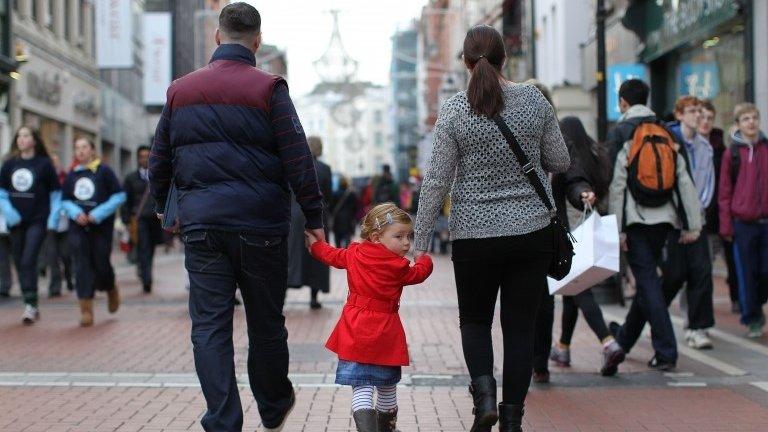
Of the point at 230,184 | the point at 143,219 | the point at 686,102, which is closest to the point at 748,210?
the point at 686,102

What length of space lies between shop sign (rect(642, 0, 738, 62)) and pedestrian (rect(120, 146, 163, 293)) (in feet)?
26.5

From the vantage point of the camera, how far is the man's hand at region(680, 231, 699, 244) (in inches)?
324

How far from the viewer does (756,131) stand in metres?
9.96

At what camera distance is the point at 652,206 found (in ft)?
26.8

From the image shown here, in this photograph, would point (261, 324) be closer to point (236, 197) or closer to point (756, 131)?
point (236, 197)

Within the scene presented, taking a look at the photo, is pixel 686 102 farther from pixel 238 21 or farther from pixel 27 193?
pixel 27 193

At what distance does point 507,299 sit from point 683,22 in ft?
50.3

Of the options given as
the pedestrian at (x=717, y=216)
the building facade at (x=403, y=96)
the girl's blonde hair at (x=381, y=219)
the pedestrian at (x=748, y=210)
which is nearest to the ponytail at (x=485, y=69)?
the girl's blonde hair at (x=381, y=219)

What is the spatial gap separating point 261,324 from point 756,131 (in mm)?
5825

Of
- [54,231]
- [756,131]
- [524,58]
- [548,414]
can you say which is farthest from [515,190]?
[524,58]

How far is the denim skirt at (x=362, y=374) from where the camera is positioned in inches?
216

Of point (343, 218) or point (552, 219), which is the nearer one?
point (552, 219)

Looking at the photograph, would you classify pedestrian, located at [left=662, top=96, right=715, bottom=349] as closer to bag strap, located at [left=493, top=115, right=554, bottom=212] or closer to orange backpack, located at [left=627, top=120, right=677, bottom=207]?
orange backpack, located at [left=627, top=120, right=677, bottom=207]

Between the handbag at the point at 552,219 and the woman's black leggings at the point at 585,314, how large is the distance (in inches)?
89.0
